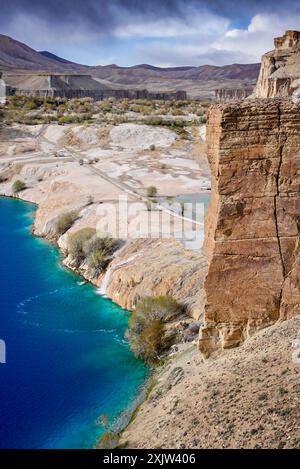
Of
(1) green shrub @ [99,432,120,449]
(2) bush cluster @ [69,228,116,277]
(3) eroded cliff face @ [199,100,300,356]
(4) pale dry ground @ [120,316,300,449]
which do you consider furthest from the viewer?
(2) bush cluster @ [69,228,116,277]

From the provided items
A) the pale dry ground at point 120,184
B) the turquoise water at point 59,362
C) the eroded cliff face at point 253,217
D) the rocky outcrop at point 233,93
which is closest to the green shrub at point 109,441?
the turquoise water at point 59,362

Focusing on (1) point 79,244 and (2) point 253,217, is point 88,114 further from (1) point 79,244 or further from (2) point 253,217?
(2) point 253,217

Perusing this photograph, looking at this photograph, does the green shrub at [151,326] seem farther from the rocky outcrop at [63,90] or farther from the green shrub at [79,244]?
the rocky outcrop at [63,90]

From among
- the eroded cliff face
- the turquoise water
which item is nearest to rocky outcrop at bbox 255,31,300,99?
the turquoise water

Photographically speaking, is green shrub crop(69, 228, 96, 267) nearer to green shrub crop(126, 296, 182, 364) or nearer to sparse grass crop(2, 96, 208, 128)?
green shrub crop(126, 296, 182, 364)

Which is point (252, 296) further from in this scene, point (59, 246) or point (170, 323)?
point (59, 246)
